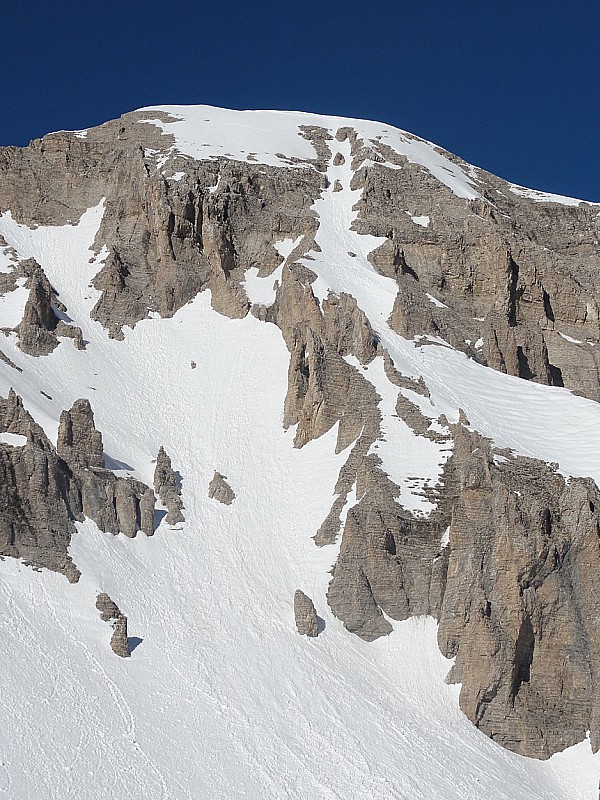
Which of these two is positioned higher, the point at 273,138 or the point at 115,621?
the point at 273,138

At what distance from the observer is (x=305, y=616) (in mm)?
44625

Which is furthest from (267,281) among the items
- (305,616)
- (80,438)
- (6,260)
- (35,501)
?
(305,616)

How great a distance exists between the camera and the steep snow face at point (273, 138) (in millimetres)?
77625

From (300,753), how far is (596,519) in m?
15.2

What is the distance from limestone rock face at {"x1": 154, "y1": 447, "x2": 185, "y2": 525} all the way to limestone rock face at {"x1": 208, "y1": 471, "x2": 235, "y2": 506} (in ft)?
5.12

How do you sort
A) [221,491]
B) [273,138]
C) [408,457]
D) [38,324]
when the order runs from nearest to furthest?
[408,457] → [221,491] → [38,324] → [273,138]

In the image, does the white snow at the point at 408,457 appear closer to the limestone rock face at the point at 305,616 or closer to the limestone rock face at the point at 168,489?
the limestone rock face at the point at 305,616

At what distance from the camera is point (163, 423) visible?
56.1m

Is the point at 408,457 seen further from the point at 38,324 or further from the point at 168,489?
the point at 38,324

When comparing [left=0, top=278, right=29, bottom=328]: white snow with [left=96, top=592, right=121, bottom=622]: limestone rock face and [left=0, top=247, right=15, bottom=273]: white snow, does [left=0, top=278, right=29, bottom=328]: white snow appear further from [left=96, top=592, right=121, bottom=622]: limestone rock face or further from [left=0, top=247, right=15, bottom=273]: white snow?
[left=96, top=592, right=121, bottom=622]: limestone rock face

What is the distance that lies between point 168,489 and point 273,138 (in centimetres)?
4090

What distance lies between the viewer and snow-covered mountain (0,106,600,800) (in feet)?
130

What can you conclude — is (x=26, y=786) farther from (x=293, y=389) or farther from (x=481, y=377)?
(x=481, y=377)

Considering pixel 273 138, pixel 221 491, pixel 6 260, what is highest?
pixel 273 138
